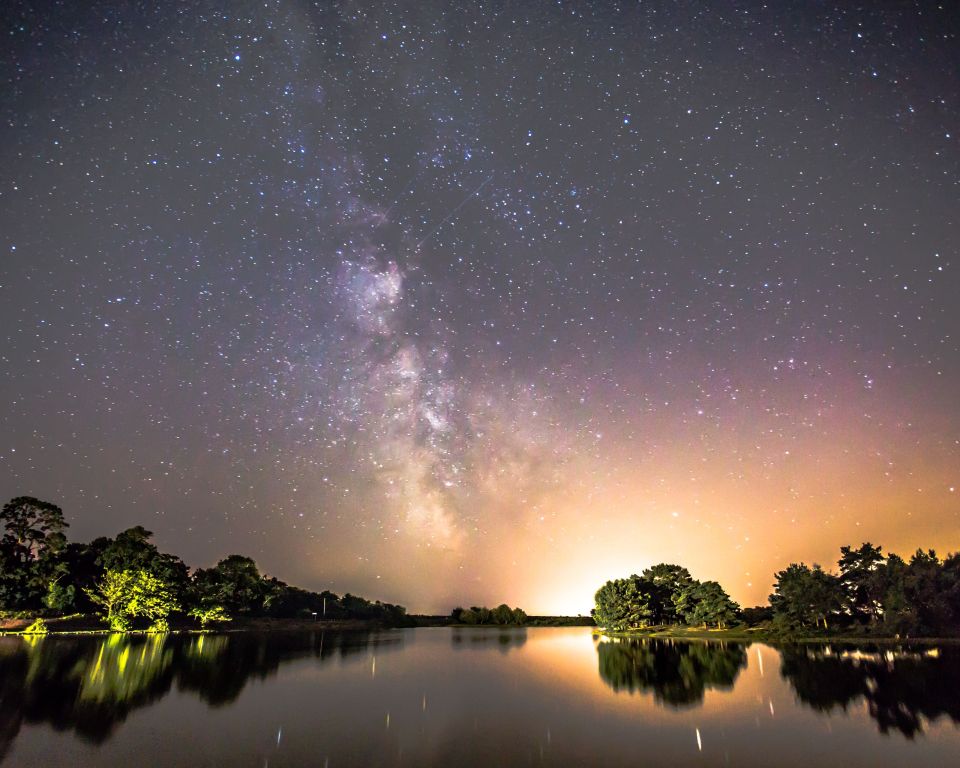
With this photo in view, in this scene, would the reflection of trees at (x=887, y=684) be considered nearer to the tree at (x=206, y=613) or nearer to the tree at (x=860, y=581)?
the tree at (x=860, y=581)

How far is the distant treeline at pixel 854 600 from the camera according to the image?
202 feet

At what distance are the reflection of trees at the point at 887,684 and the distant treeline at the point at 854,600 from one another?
17.6m

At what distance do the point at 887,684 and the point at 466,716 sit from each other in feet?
79.1

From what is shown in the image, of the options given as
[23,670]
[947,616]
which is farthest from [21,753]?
[947,616]

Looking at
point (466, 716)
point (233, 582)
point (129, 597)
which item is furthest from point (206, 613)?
point (466, 716)

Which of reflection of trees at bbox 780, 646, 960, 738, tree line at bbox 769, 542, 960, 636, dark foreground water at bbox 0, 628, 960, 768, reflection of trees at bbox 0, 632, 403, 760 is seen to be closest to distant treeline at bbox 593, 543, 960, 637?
tree line at bbox 769, 542, 960, 636

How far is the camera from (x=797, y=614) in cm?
7394

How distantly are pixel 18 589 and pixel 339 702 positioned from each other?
230 feet

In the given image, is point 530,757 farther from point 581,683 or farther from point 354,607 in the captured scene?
point 354,607

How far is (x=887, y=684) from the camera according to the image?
28.6 meters

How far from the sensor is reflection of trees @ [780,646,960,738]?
2088 centimetres

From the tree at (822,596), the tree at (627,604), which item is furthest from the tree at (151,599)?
the tree at (822,596)

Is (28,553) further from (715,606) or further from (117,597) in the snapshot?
(715,606)

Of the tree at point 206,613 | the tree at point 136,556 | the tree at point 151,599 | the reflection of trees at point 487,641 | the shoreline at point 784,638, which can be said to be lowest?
the reflection of trees at point 487,641
